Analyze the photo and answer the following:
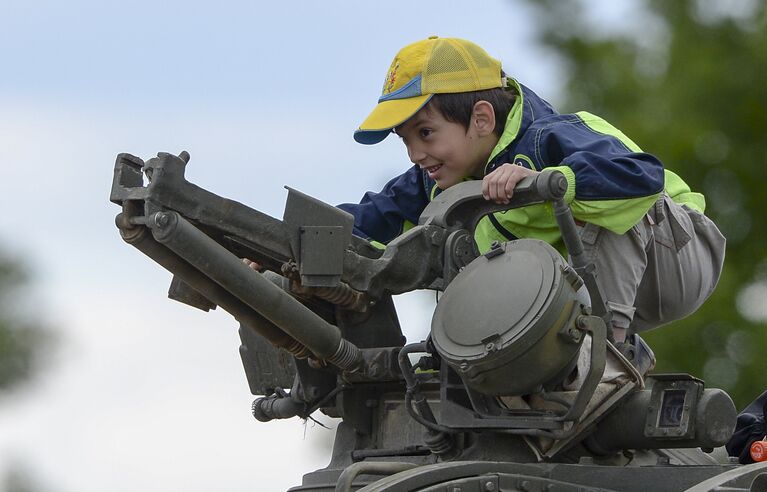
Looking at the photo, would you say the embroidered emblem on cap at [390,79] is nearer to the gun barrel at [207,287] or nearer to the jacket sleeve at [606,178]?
the jacket sleeve at [606,178]

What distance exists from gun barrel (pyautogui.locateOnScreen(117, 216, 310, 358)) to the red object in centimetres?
181

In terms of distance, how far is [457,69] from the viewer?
683 cm

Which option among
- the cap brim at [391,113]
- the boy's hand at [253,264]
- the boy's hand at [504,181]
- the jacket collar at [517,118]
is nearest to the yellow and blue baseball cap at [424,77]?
the cap brim at [391,113]

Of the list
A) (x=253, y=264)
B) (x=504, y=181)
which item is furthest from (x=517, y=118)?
(x=253, y=264)

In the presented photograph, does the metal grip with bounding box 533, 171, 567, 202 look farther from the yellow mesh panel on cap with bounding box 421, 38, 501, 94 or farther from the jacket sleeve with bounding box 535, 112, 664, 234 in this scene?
the yellow mesh panel on cap with bounding box 421, 38, 501, 94

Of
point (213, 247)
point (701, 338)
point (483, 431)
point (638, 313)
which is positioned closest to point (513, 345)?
point (483, 431)

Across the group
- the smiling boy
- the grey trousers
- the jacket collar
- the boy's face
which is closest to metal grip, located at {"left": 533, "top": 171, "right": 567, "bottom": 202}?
the smiling boy

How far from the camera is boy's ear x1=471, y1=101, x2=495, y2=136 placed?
681cm

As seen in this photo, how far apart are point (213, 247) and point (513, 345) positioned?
3.63 feet

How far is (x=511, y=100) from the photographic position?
275 inches

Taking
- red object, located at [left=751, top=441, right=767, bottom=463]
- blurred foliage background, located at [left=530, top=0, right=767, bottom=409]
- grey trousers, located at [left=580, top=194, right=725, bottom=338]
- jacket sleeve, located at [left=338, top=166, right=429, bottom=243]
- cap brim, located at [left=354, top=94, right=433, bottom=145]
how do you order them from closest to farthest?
red object, located at [left=751, top=441, right=767, bottom=463] < grey trousers, located at [left=580, top=194, right=725, bottom=338] < cap brim, located at [left=354, top=94, right=433, bottom=145] < jacket sleeve, located at [left=338, top=166, right=429, bottom=243] < blurred foliage background, located at [left=530, top=0, right=767, bottom=409]

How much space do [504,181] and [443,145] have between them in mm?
776

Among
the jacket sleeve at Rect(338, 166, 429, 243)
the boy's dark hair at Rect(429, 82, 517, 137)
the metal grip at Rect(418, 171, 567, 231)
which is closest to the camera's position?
the metal grip at Rect(418, 171, 567, 231)

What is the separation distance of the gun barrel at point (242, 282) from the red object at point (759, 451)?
1.74 m
